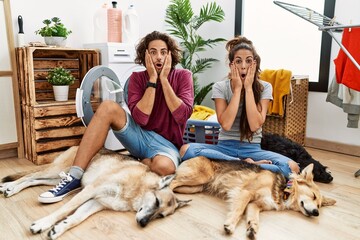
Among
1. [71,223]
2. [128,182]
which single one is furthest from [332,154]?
[71,223]

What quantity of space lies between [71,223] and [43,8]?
7.44ft

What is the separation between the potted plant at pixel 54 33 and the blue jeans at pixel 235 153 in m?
1.63

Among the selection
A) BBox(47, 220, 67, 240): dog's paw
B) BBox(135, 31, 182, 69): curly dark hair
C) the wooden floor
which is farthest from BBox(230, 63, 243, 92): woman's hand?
BBox(47, 220, 67, 240): dog's paw

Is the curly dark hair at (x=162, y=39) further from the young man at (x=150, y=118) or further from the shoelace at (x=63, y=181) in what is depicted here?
the shoelace at (x=63, y=181)

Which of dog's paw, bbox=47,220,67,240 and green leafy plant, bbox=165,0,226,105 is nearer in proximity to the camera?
dog's paw, bbox=47,220,67,240

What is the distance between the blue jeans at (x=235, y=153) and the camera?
81.6 inches

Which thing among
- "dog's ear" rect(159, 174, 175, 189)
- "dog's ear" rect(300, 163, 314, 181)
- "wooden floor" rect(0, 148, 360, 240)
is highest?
"dog's ear" rect(159, 174, 175, 189)

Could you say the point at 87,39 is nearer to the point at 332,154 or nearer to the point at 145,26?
the point at 145,26

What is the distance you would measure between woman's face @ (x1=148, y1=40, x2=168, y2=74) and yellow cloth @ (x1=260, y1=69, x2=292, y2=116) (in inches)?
58.2

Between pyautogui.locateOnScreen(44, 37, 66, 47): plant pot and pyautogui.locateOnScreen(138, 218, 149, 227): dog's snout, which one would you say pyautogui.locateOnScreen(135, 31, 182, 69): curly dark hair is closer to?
pyautogui.locateOnScreen(44, 37, 66, 47): plant pot

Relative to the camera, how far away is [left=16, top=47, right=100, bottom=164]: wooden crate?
2.69 metres

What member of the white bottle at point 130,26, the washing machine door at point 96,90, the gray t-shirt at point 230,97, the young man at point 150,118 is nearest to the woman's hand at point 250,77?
the gray t-shirt at point 230,97

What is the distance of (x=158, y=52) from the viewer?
7.03 ft

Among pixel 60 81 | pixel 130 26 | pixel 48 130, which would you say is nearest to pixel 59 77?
pixel 60 81
